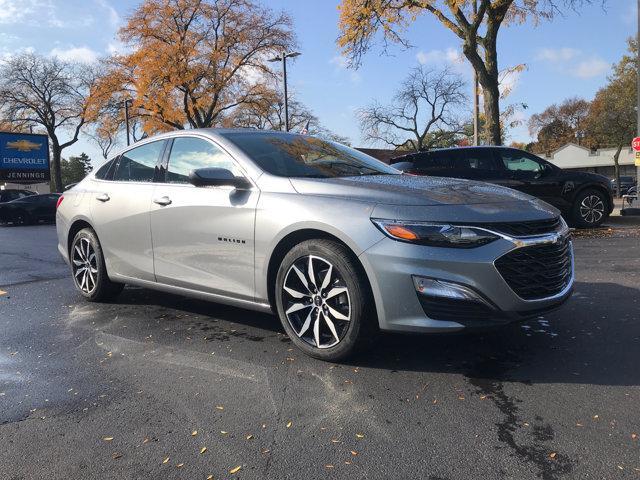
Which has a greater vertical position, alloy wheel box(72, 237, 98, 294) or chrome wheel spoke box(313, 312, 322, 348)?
alloy wheel box(72, 237, 98, 294)

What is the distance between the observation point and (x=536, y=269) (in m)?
3.32

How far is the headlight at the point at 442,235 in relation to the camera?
3.12 m

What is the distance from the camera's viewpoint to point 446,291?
3.10 m

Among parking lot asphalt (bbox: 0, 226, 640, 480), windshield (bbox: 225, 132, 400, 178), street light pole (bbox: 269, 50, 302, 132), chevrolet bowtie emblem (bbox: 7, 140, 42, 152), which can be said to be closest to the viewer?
parking lot asphalt (bbox: 0, 226, 640, 480)

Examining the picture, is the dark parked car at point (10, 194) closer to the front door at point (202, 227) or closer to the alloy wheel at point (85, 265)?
the alloy wheel at point (85, 265)

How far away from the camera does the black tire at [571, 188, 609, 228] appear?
10959 mm

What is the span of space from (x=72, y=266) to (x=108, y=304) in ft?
1.99

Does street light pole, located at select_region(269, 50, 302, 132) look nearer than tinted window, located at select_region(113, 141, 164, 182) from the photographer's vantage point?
No

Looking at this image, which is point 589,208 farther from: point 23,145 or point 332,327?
point 23,145

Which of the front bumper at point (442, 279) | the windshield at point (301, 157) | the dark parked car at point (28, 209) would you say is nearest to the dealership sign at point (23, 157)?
the dark parked car at point (28, 209)

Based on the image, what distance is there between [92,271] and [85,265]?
13 cm

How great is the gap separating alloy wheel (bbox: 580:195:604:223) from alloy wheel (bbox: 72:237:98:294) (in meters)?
9.28

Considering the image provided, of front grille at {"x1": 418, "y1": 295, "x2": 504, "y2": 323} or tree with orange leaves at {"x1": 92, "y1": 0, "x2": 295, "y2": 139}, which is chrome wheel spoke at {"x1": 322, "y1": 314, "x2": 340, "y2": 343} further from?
tree with orange leaves at {"x1": 92, "y1": 0, "x2": 295, "y2": 139}

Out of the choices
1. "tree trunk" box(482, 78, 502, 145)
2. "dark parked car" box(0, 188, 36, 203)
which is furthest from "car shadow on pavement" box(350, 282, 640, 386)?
"dark parked car" box(0, 188, 36, 203)
